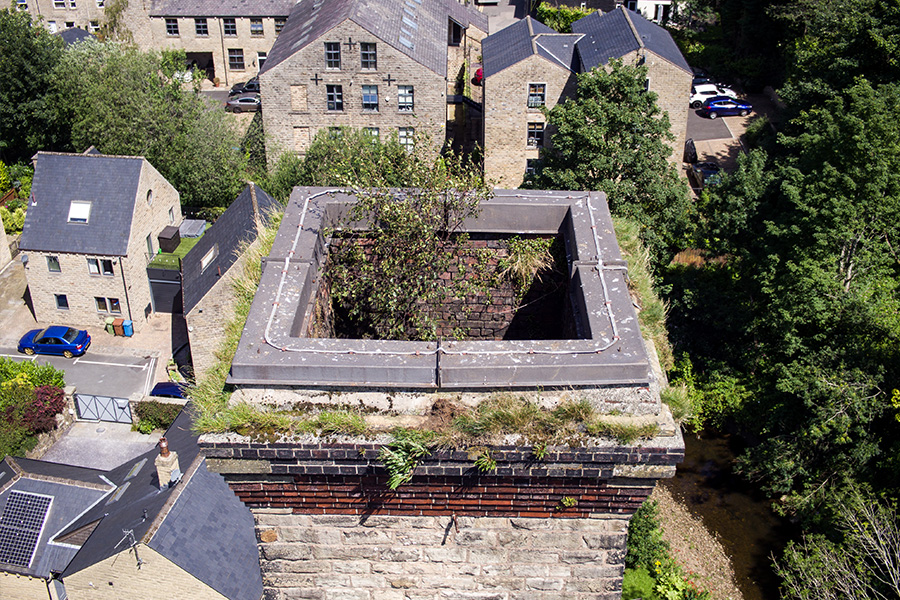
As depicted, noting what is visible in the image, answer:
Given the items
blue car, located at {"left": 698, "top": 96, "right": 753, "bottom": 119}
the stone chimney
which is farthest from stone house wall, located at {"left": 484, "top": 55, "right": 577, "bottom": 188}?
the stone chimney

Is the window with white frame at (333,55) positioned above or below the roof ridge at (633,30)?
below

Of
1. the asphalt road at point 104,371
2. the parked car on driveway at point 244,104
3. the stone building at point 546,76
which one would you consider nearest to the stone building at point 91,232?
the asphalt road at point 104,371

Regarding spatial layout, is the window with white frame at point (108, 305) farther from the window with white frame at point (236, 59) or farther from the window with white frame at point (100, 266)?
the window with white frame at point (236, 59)

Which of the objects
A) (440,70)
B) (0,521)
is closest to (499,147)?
(440,70)

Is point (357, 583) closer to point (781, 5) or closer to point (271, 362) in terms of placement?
point (271, 362)

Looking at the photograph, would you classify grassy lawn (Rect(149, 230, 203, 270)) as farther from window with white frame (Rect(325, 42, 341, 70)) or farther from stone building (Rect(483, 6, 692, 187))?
stone building (Rect(483, 6, 692, 187))

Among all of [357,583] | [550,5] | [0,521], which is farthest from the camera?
[550,5]
